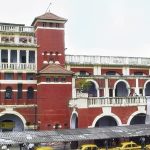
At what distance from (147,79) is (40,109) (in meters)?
14.7

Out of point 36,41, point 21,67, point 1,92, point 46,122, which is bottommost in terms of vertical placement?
point 46,122

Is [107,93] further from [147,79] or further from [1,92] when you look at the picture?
[1,92]

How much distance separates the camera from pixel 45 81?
139 ft

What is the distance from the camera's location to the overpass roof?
100 feet

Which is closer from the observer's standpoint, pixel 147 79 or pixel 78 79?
pixel 78 79

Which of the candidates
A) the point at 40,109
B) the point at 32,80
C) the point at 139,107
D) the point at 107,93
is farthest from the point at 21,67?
the point at 139,107

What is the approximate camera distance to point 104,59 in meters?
48.5

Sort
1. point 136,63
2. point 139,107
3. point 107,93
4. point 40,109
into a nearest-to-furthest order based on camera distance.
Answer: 1. point 139,107
2. point 40,109
3. point 107,93
4. point 136,63

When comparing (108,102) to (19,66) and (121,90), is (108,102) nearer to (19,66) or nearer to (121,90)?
(121,90)

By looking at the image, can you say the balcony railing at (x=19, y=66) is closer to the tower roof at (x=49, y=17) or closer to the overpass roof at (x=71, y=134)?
the tower roof at (x=49, y=17)

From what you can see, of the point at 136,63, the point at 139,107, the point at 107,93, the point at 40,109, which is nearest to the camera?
the point at 139,107

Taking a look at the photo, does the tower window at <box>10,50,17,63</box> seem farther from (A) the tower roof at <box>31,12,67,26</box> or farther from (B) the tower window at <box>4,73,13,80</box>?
(A) the tower roof at <box>31,12,67,26</box>

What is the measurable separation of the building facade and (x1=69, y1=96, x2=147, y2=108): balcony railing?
0.38ft

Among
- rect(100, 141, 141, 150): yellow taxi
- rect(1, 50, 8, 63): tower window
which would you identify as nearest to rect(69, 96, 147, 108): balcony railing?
rect(100, 141, 141, 150): yellow taxi
